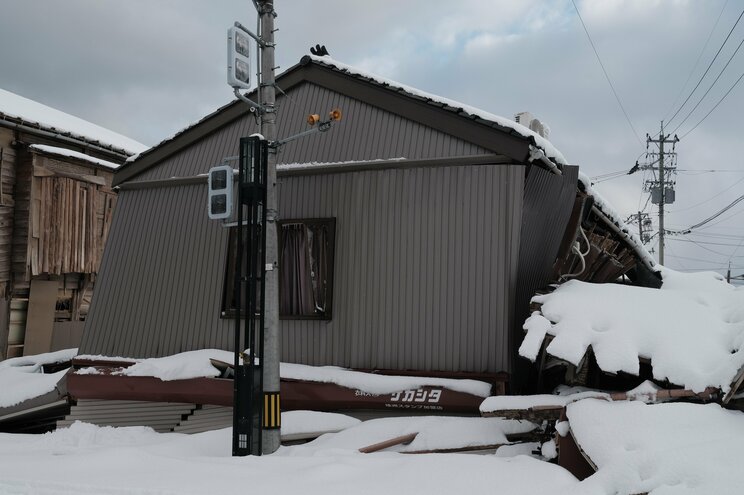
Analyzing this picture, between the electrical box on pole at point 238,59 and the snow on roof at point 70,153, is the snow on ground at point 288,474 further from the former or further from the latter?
the snow on roof at point 70,153

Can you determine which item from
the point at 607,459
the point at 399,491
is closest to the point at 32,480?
the point at 399,491

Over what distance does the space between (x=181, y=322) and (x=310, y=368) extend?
2.88 meters

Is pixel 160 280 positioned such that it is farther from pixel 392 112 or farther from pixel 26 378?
pixel 392 112

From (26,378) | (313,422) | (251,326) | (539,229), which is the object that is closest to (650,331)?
(539,229)

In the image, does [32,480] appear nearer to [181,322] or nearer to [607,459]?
[181,322]

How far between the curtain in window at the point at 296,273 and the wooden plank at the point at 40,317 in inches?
449

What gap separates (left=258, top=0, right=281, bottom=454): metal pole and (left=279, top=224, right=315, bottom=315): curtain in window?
2014mm

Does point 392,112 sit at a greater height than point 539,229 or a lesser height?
greater

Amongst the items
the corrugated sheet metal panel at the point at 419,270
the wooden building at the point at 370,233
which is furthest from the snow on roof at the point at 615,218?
the corrugated sheet metal panel at the point at 419,270

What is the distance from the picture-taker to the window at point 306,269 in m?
10.1

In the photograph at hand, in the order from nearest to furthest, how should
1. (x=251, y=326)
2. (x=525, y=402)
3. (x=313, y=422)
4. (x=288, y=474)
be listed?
(x=288, y=474), (x=525, y=402), (x=251, y=326), (x=313, y=422)

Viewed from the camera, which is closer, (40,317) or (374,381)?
(374,381)

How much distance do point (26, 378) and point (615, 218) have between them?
12.9 metres

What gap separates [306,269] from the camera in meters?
10.3
